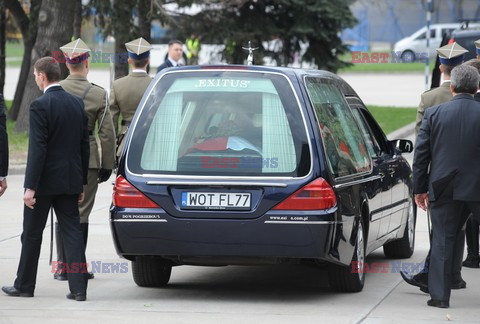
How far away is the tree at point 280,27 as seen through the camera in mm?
28906

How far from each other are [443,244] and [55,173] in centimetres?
273

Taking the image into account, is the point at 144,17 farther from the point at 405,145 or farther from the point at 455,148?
the point at 455,148

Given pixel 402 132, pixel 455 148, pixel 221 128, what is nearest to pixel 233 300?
pixel 221 128

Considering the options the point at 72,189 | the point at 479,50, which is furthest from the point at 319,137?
the point at 479,50

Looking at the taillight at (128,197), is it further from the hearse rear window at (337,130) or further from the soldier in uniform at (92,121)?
the hearse rear window at (337,130)

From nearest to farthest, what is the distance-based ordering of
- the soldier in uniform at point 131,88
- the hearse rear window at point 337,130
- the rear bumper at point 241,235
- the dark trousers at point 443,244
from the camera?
the rear bumper at point 241,235, the dark trousers at point 443,244, the hearse rear window at point 337,130, the soldier in uniform at point 131,88

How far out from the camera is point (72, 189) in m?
8.25

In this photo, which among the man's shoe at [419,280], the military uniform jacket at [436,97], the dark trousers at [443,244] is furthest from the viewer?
the military uniform jacket at [436,97]

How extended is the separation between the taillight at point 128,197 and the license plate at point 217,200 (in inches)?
9.4

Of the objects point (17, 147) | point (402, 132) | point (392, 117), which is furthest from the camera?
point (392, 117)

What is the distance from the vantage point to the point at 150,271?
873 centimetres

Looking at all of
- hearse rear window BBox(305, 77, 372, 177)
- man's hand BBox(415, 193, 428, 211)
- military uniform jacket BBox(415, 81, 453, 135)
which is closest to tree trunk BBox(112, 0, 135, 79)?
military uniform jacket BBox(415, 81, 453, 135)

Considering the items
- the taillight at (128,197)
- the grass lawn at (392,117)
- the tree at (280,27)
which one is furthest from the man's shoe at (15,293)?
the tree at (280,27)

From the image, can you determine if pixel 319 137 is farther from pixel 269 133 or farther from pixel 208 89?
pixel 208 89
